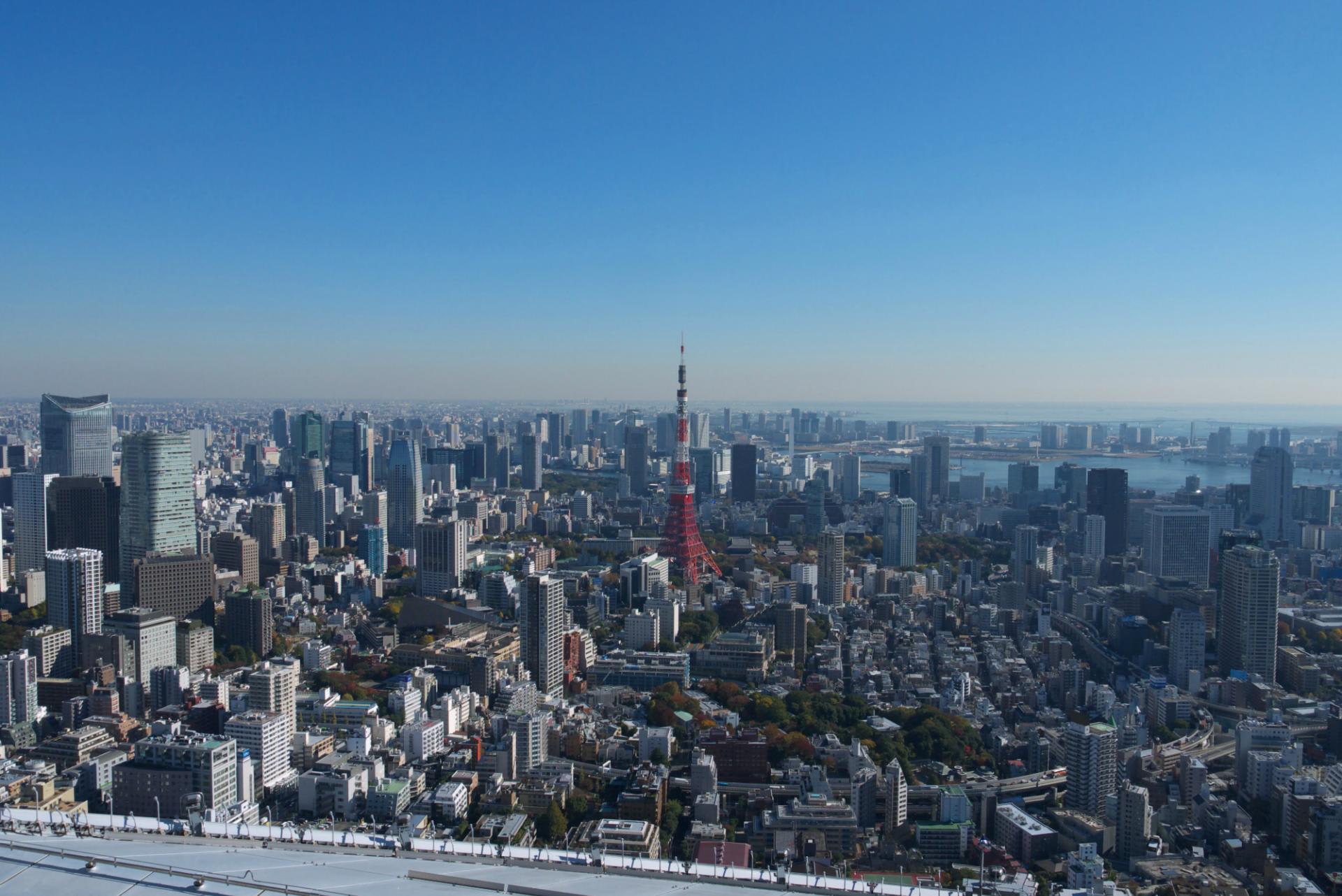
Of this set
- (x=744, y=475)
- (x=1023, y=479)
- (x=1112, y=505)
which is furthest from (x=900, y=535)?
(x=744, y=475)

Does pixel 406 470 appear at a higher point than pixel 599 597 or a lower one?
higher

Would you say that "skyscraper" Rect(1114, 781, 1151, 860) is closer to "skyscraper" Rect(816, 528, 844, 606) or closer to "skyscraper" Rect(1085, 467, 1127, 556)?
"skyscraper" Rect(816, 528, 844, 606)

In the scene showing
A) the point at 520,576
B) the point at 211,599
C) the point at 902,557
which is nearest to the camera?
the point at 211,599

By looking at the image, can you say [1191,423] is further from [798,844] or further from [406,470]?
[798,844]

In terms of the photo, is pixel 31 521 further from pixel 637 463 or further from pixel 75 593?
pixel 637 463

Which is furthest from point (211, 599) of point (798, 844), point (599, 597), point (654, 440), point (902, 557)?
point (654, 440)

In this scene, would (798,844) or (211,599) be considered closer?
(798,844)

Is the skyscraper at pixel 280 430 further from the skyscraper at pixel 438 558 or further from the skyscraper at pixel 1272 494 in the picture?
the skyscraper at pixel 1272 494
